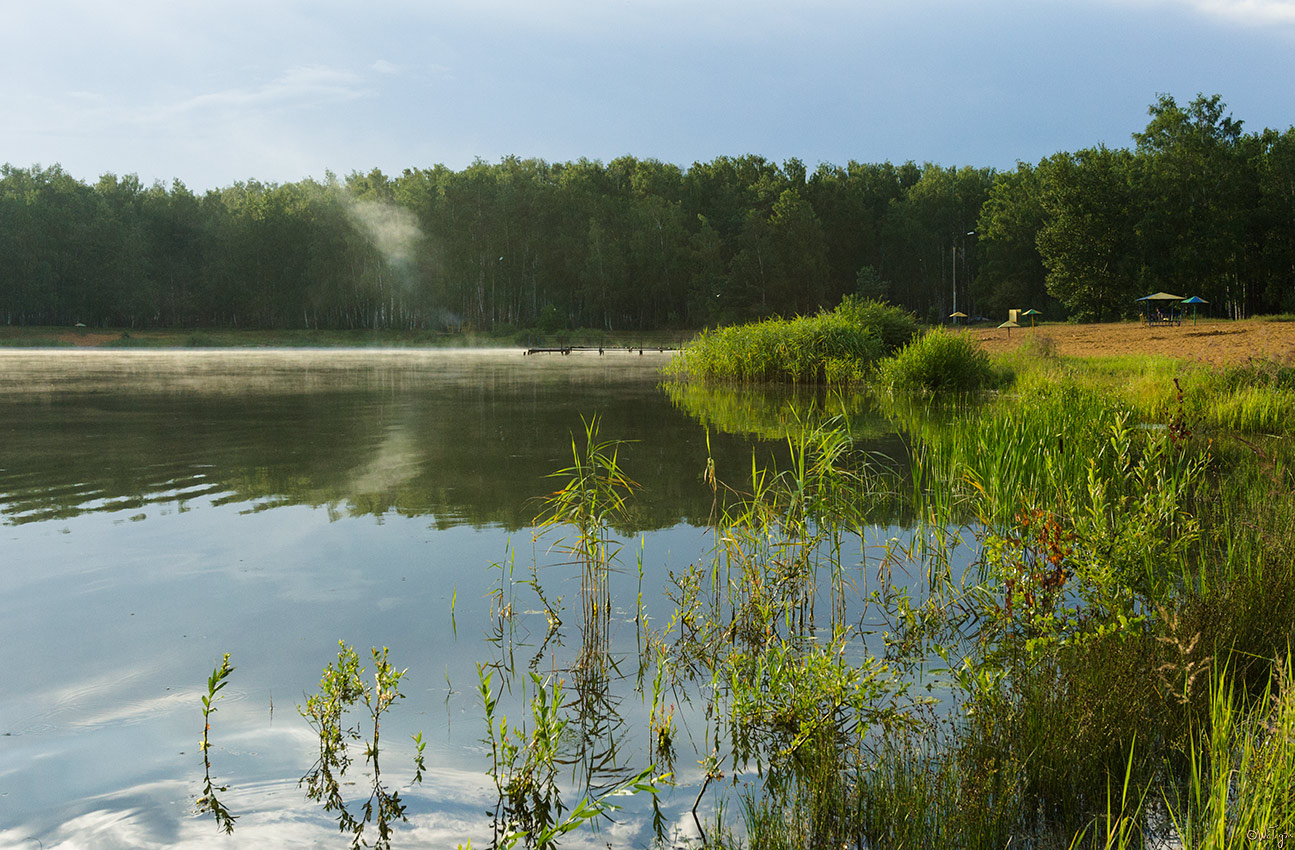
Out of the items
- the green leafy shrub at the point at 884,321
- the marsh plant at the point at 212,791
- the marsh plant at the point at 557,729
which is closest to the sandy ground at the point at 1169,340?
the green leafy shrub at the point at 884,321

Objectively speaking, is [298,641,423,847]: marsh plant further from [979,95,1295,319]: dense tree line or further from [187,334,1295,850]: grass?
[979,95,1295,319]: dense tree line

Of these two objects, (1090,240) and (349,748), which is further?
(1090,240)

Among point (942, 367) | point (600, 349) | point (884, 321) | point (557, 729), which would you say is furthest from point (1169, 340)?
point (600, 349)

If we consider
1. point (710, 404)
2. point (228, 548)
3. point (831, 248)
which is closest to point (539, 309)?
point (831, 248)

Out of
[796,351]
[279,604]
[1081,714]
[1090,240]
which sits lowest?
[279,604]

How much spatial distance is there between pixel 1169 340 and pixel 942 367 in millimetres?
12941

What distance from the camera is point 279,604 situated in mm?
6719

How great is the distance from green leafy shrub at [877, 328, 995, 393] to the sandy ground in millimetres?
5439

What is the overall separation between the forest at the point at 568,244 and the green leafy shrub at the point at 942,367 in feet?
168

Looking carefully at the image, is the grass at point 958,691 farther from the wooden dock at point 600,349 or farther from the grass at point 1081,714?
the wooden dock at point 600,349

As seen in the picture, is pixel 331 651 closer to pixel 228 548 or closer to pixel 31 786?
pixel 31 786

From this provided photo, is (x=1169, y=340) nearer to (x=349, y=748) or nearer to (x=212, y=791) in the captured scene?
(x=349, y=748)

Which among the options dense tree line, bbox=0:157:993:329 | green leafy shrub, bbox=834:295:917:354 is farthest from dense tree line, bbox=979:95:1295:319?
green leafy shrub, bbox=834:295:917:354

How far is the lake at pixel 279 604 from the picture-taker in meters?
4.00
